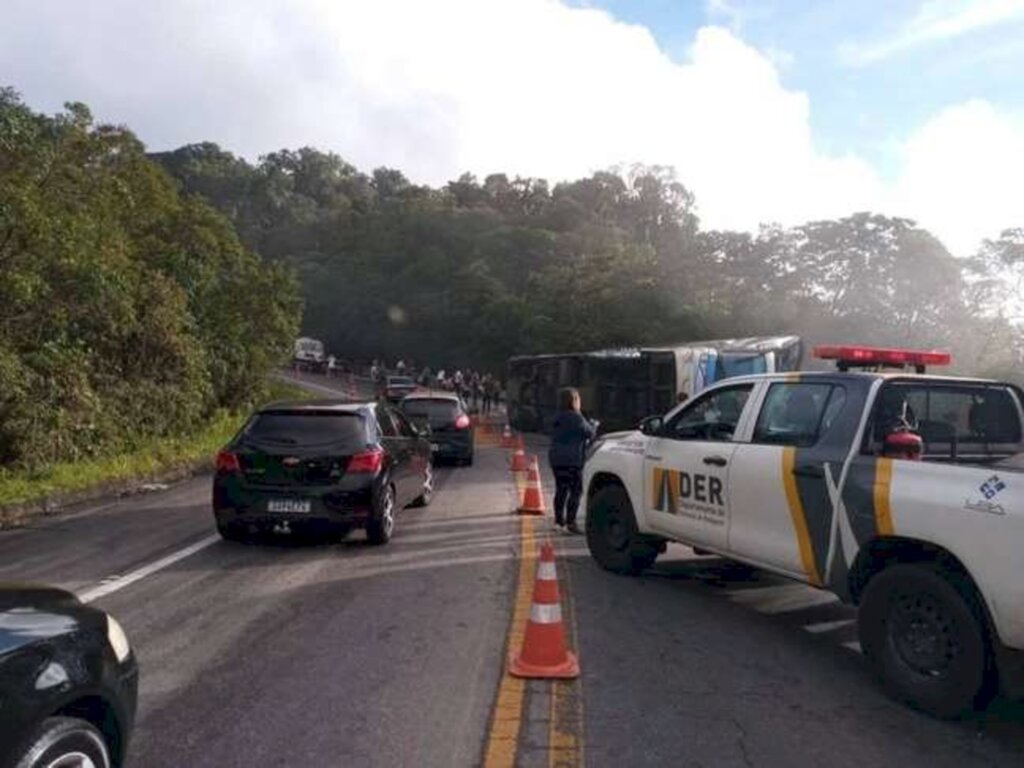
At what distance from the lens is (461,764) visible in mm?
4473

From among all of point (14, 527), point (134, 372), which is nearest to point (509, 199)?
point (134, 372)

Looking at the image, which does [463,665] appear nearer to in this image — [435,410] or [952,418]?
[952,418]

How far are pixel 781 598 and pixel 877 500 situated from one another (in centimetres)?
252

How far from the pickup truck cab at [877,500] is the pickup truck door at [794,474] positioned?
1 cm

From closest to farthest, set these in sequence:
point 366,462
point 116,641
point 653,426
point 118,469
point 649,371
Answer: point 116,641 → point 653,426 → point 366,462 → point 118,469 → point 649,371

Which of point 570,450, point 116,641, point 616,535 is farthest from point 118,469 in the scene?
point 116,641

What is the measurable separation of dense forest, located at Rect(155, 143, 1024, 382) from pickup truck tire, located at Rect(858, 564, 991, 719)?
20188 mm

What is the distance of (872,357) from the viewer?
23.3 feet

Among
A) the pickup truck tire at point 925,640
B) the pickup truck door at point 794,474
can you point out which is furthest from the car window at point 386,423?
the pickup truck tire at point 925,640

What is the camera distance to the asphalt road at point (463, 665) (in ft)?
15.5

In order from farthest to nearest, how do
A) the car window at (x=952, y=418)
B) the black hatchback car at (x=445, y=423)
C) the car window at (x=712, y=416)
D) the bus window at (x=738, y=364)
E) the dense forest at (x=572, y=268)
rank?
1. the dense forest at (x=572, y=268)
2. the bus window at (x=738, y=364)
3. the black hatchback car at (x=445, y=423)
4. the car window at (x=712, y=416)
5. the car window at (x=952, y=418)

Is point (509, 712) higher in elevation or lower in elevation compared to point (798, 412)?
lower

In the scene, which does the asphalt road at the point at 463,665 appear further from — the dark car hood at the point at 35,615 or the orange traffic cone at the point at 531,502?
the orange traffic cone at the point at 531,502

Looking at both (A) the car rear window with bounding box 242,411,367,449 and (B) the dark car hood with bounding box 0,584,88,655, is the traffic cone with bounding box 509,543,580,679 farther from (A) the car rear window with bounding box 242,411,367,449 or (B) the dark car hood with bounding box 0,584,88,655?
(A) the car rear window with bounding box 242,411,367,449
